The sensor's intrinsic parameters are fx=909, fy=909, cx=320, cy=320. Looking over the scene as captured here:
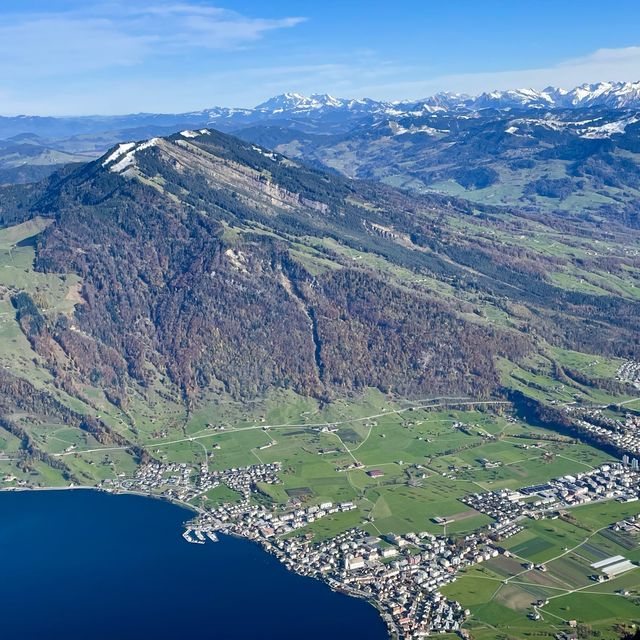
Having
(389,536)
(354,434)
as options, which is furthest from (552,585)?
(354,434)

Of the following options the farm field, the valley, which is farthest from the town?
the farm field

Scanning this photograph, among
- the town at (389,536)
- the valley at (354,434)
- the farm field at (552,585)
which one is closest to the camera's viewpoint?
the farm field at (552,585)

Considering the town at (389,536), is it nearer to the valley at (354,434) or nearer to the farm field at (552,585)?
the valley at (354,434)

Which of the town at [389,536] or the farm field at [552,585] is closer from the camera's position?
the farm field at [552,585]

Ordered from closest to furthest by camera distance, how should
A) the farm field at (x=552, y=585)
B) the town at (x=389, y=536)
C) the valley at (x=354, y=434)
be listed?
the farm field at (x=552, y=585), the town at (x=389, y=536), the valley at (x=354, y=434)

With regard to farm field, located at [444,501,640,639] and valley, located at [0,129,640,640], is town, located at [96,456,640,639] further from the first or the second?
farm field, located at [444,501,640,639]

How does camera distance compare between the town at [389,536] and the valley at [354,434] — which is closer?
the town at [389,536]

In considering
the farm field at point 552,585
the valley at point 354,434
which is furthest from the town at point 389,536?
the farm field at point 552,585

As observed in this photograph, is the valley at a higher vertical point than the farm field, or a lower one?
higher

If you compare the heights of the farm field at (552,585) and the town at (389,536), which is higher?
the town at (389,536)

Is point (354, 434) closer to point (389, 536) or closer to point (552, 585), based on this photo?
point (389, 536)

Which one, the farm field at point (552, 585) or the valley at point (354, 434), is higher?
the valley at point (354, 434)
